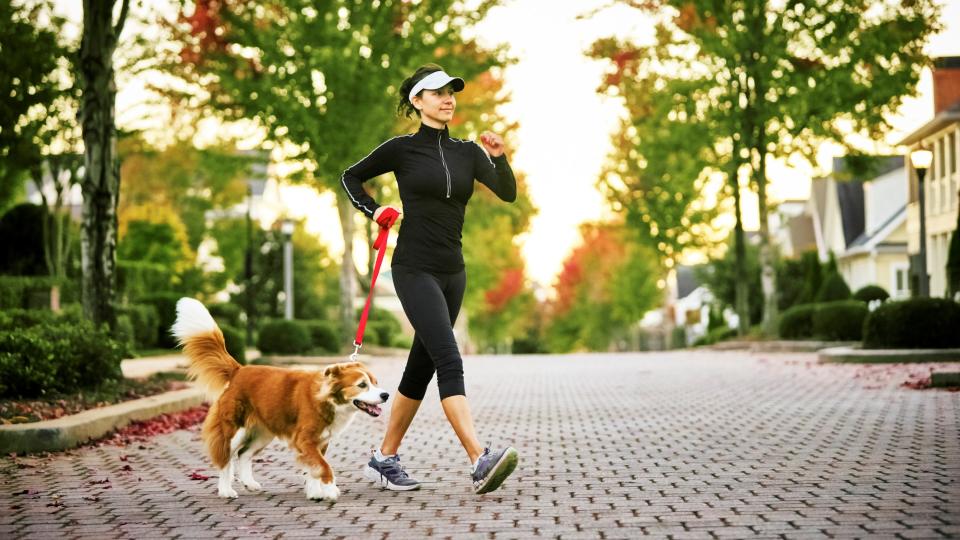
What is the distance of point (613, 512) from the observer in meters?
6.28

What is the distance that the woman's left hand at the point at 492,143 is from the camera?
Answer: 698 cm

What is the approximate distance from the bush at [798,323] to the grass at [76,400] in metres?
18.5

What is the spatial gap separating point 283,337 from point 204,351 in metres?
20.0

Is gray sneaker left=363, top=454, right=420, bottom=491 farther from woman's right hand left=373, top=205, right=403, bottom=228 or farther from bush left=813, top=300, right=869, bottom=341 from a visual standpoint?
bush left=813, top=300, right=869, bottom=341

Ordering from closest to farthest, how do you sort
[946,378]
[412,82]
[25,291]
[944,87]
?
[412,82]
[946,378]
[25,291]
[944,87]

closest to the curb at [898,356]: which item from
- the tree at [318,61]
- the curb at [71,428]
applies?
the tree at [318,61]

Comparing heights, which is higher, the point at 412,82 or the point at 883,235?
the point at 883,235

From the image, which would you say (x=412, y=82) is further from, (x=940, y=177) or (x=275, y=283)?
(x=275, y=283)

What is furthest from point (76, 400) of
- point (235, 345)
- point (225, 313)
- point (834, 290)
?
point (834, 290)

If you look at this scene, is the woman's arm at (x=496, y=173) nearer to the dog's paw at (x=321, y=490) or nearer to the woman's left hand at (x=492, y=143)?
the woman's left hand at (x=492, y=143)

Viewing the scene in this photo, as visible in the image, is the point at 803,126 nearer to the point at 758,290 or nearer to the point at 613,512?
the point at 758,290

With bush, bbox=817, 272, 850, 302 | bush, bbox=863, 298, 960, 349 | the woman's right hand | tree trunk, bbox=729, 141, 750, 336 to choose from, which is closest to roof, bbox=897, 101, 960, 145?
bush, bbox=817, 272, 850, 302

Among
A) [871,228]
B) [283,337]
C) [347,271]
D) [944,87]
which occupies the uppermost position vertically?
[944,87]

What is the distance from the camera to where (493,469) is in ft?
21.2
